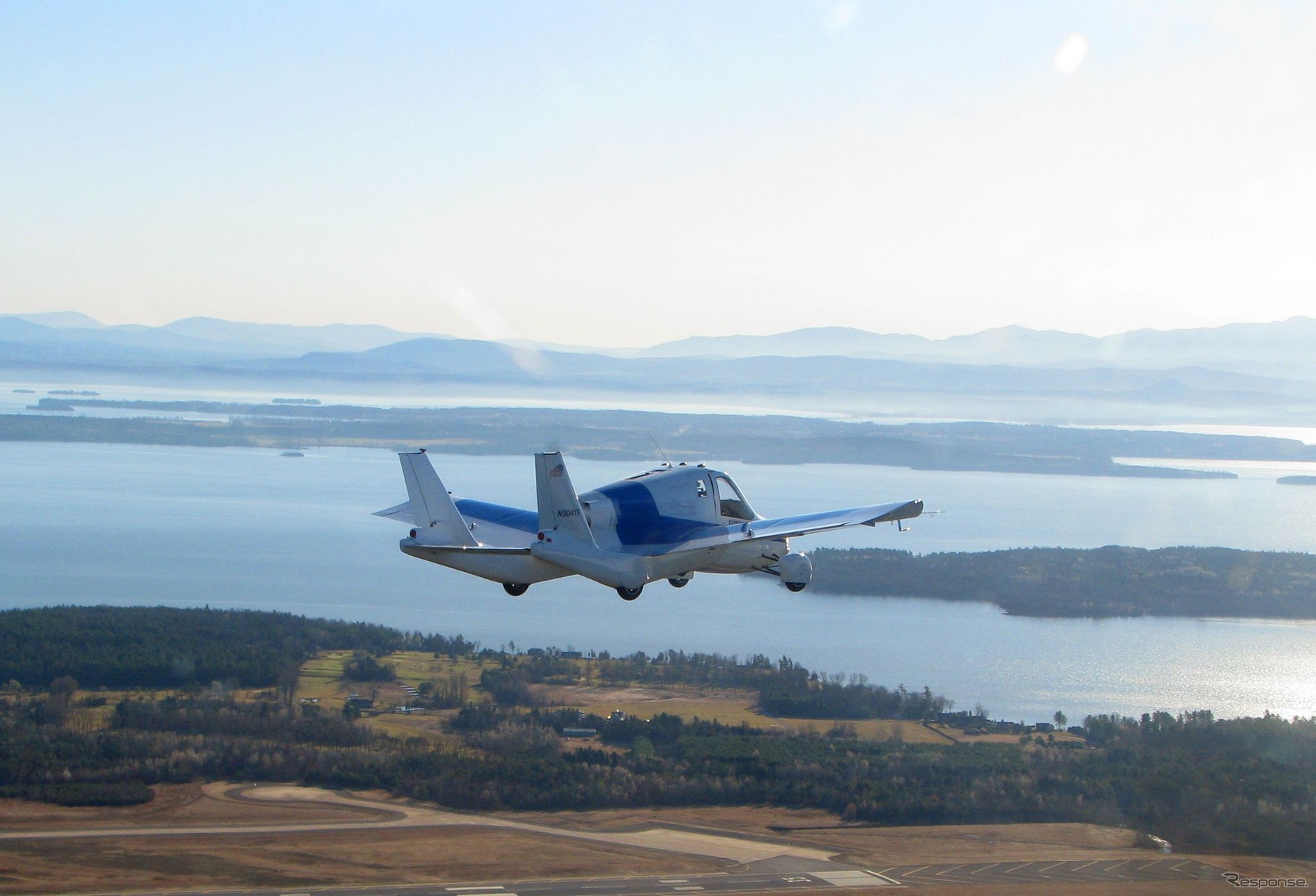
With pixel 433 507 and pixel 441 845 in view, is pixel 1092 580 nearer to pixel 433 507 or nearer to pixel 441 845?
pixel 441 845

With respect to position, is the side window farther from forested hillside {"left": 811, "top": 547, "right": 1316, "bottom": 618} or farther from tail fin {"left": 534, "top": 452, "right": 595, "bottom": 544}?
forested hillside {"left": 811, "top": 547, "right": 1316, "bottom": 618}

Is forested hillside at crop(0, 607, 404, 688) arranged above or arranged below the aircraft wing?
below

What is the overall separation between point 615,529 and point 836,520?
3537 mm

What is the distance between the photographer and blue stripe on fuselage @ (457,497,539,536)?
18.2 meters

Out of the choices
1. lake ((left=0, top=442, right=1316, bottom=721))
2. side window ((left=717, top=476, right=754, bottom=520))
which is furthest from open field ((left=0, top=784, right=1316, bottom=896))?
lake ((left=0, top=442, right=1316, bottom=721))

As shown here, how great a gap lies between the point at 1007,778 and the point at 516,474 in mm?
56346

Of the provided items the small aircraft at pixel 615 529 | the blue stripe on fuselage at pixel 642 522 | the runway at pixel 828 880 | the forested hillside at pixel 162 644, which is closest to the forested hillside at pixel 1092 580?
the forested hillside at pixel 162 644

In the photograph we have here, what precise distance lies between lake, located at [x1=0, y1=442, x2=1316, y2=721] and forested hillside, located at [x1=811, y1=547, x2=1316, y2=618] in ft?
4.98

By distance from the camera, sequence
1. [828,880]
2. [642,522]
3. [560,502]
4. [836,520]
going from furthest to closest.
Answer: [828,880], [836,520], [642,522], [560,502]

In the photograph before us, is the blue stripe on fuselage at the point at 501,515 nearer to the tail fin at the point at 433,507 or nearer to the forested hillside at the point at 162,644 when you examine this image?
the tail fin at the point at 433,507

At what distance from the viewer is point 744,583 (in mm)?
93125

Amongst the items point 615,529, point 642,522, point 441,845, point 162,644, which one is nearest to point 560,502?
point 615,529

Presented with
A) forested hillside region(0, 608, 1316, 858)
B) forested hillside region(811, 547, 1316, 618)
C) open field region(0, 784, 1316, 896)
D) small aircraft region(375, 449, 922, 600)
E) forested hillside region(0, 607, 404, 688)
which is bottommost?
open field region(0, 784, 1316, 896)

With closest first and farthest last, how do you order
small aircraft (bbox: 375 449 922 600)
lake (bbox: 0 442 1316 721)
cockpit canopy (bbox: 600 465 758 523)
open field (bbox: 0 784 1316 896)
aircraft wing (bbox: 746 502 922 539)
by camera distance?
small aircraft (bbox: 375 449 922 600), aircraft wing (bbox: 746 502 922 539), cockpit canopy (bbox: 600 465 758 523), open field (bbox: 0 784 1316 896), lake (bbox: 0 442 1316 721)
